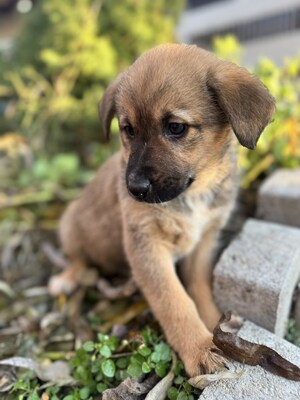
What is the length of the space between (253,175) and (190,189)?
127cm

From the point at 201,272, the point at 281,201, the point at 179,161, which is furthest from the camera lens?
the point at 281,201

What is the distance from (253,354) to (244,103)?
110 centimetres

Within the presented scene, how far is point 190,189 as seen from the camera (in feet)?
7.30

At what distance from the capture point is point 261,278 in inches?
84.6

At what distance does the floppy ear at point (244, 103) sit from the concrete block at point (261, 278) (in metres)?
0.68

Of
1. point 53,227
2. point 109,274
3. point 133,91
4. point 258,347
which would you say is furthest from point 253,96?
point 53,227

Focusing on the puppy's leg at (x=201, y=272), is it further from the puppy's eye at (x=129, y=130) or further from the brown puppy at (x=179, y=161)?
the puppy's eye at (x=129, y=130)

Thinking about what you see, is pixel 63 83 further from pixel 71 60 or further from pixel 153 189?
pixel 153 189

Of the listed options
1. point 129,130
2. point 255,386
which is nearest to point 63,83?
point 129,130

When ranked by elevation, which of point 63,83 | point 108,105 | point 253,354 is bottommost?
point 253,354

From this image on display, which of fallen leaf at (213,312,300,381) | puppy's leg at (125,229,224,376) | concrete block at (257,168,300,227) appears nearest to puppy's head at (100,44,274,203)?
puppy's leg at (125,229,224,376)

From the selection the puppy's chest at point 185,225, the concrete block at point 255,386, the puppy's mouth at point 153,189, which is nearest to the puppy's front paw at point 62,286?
the puppy's chest at point 185,225

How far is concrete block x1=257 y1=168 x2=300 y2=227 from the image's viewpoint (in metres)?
2.81

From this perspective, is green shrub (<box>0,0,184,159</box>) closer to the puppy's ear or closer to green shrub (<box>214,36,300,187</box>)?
green shrub (<box>214,36,300,187</box>)
